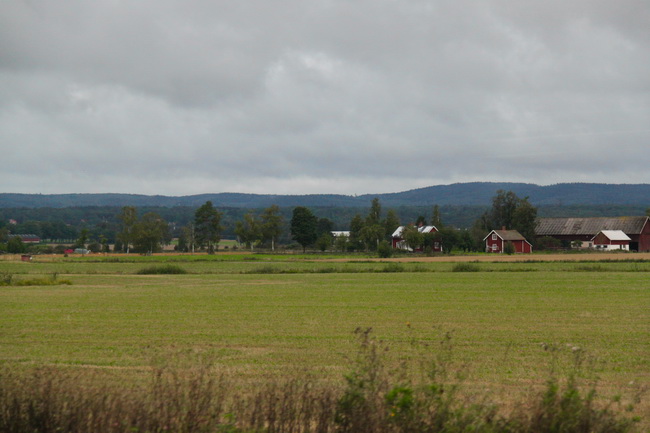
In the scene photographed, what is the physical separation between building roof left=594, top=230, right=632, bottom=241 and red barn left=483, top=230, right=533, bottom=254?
45.3 feet

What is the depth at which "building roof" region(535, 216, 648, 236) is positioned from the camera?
122312mm

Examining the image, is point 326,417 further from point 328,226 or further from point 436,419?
point 328,226

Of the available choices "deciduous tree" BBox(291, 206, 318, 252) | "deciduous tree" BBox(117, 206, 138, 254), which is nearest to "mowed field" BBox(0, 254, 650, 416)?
"deciduous tree" BBox(291, 206, 318, 252)

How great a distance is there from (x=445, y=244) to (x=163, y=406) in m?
119

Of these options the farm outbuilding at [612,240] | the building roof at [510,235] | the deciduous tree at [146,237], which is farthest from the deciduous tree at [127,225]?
the farm outbuilding at [612,240]

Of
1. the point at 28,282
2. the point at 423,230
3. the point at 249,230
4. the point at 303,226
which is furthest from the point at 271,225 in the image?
the point at 28,282

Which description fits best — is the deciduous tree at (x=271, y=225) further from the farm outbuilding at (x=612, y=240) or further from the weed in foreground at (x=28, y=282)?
the weed in foreground at (x=28, y=282)

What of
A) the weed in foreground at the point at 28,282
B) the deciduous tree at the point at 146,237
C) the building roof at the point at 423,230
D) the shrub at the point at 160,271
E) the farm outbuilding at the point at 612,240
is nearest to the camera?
the weed in foreground at the point at 28,282

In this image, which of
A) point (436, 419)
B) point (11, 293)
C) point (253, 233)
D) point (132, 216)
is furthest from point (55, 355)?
point (132, 216)

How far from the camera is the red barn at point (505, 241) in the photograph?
12100 centimetres

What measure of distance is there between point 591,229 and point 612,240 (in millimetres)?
7836

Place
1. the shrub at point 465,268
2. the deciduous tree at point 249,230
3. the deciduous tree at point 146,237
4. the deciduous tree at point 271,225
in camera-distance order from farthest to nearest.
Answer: the deciduous tree at point 249,230 < the deciduous tree at point 271,225 < the deciduous tree at point 146,237 < the shrub at point 465,268

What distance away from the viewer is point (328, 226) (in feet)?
631

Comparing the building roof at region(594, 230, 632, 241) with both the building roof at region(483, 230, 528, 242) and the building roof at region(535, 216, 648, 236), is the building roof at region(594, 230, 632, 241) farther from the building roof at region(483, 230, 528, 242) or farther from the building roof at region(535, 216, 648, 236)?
the building roof at region(483, 230, 528, 242)
